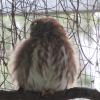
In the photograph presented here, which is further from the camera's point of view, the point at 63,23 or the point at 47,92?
the point at 63,23

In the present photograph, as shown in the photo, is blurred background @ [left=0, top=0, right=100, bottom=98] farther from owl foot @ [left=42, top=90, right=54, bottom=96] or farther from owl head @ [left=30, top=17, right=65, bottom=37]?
owl foot @ [left=42, top=90, right=54, bottom=96]

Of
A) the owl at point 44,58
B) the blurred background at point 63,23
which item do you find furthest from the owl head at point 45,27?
the blurred background at point 63,23

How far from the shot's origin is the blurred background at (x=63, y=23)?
217 centimetres

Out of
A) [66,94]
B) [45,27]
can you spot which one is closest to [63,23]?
[45,27]

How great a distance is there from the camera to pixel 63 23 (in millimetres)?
2389

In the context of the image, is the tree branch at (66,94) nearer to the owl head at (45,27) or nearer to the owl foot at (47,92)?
the owl foot at (47,92)

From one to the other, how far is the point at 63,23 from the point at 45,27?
→ 1.36ft

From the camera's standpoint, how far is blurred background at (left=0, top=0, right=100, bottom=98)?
7.13 ft

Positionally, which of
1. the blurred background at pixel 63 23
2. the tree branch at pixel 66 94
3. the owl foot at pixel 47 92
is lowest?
the owl foot at pixel 47 92

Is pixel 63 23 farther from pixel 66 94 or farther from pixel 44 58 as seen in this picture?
pixel 66 94

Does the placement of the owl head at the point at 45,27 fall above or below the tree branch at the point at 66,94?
above

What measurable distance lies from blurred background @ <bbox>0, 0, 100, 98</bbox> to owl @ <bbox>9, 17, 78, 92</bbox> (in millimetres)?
116

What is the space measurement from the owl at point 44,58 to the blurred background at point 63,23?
116 millimetres

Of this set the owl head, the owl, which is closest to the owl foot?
the owl
